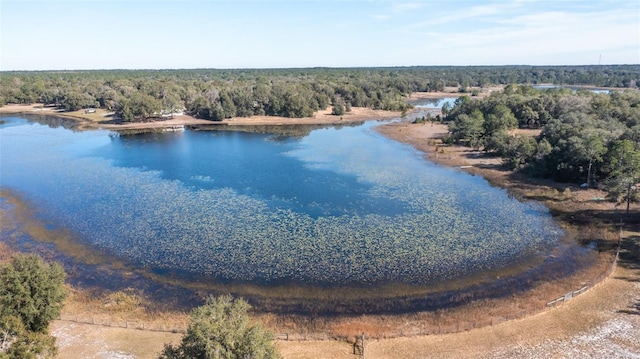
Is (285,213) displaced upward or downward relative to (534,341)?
upward

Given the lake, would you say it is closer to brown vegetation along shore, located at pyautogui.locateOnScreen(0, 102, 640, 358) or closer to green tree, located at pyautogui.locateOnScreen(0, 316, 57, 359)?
brown vegetation along shore, located at pyautogui.locateOnScreen(0, 102, 640, 358)

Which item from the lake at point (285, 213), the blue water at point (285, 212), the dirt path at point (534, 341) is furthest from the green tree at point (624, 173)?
the dirt path at point (534, 341)

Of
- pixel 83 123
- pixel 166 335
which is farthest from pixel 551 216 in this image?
pixel 83 123

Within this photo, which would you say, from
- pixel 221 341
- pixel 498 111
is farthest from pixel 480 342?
pixel 498 111

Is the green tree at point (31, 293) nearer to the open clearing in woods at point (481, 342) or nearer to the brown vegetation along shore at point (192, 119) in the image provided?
the open clearing in woods at point (481, 342)

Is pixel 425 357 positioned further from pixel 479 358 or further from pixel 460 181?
pixel 460 181

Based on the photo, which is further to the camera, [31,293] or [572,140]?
[572,140]

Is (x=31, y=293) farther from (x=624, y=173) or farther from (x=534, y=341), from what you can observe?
(x=624, y=173)
